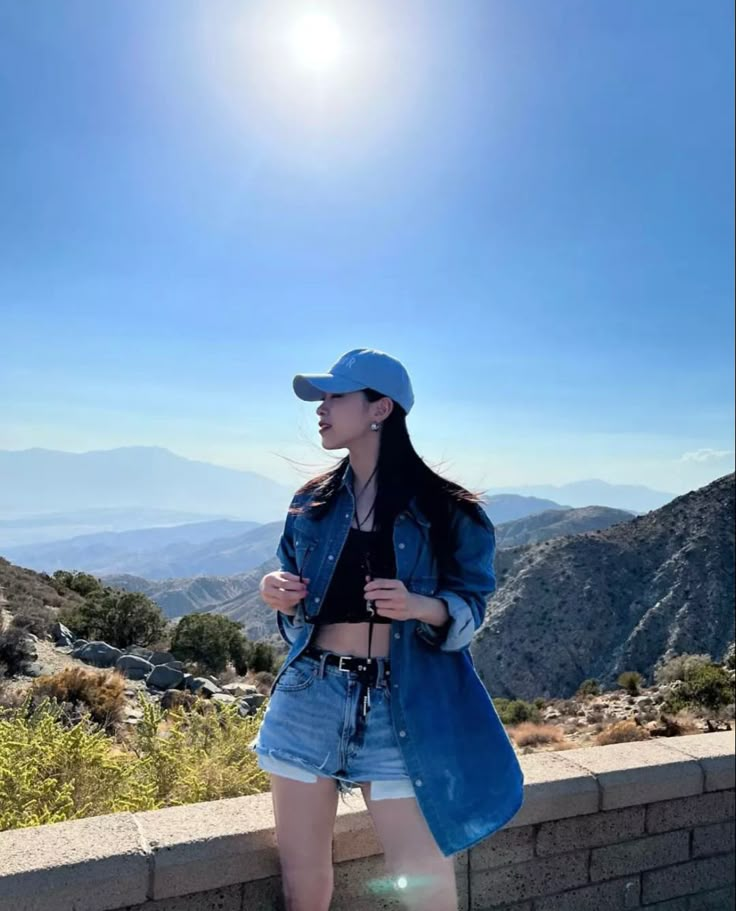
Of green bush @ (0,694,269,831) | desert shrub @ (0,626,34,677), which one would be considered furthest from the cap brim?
desert shrub @ (0,626,34,677)

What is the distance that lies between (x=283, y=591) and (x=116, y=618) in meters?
10.6

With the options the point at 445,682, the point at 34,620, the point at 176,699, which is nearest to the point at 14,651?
the point at 34,620

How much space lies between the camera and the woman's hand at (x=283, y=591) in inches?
73.0

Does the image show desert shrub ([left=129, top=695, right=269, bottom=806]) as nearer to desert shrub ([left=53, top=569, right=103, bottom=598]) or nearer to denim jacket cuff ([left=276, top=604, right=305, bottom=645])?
denim jacket cuff ([left=276, top=604, right=305, bottom=645])

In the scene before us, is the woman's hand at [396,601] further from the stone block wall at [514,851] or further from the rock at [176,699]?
the rock at [176,699]

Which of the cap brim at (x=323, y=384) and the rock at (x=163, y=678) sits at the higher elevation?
the cap brim at (x=323, y=384)

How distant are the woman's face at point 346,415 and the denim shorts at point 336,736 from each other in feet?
1.94

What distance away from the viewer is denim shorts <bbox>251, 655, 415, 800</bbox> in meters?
1.78

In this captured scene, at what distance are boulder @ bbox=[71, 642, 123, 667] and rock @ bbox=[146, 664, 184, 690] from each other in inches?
22.4

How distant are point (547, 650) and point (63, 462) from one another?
1402 inches

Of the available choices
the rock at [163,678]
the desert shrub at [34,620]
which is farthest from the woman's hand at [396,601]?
the rock at [163,678]

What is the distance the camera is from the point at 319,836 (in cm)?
186

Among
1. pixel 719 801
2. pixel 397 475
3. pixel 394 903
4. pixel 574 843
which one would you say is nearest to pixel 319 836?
pixel 394 903

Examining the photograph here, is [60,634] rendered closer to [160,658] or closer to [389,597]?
[160,658]
